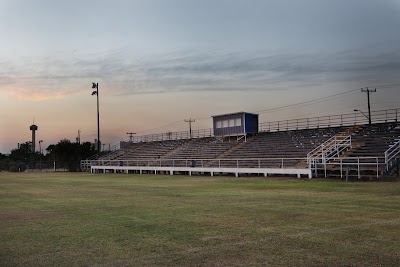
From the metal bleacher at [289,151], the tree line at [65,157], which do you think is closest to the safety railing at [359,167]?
the metal bleacher at [289,151]

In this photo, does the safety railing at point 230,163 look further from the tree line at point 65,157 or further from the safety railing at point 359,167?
the tree line at point 65,157

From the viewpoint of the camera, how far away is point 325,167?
30328 mm

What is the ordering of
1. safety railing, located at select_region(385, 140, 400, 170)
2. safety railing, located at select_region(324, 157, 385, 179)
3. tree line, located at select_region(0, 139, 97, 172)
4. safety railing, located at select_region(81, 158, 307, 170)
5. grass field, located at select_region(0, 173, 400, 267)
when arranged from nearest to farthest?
1. grass field, located at select_region(0, 173, 400, 267)
2. safety railing, located at select_region(385, 140, 400, 170)
3. safety railing, located at select_region(324, 157, 385, 179)
4. safety railing, located at select_region(81, 158, 307, 170)
5. tree line, located at select_region(0, 139, 97, 172)

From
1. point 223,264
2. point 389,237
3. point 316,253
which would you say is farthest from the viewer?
point 389,237

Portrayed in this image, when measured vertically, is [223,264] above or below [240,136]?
below

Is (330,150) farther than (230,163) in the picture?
No

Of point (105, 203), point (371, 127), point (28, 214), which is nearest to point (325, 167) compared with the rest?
point (371, 127)

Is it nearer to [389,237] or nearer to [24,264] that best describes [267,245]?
[389,237]

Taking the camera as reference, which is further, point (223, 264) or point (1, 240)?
point (1, 240)

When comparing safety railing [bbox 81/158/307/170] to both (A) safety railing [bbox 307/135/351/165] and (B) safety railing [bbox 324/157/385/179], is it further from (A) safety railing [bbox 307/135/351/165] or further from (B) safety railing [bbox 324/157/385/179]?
(B) safety railing [bbox 324/157/385/179]

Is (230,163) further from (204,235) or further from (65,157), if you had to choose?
(65,157)

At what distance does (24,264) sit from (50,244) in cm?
144

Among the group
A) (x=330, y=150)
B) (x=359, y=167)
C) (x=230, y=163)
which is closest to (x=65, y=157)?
(x=230, y=163)

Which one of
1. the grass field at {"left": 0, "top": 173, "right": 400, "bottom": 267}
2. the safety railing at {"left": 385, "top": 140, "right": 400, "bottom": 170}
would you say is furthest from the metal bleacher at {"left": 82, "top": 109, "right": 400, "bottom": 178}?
the grass field at {"left": 0, "top": 173, "right": 400, "bottom": 267}
